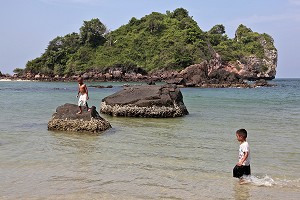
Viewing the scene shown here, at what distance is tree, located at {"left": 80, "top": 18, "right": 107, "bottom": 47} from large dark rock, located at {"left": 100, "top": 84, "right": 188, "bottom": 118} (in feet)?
265

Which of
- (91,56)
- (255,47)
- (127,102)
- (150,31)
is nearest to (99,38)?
(91,56)

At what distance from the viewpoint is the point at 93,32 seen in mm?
98312

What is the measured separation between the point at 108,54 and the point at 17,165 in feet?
283

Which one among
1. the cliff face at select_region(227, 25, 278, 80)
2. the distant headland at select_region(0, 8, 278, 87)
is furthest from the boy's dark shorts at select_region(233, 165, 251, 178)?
the cliff face at select_region(227, 25, 278, 80)

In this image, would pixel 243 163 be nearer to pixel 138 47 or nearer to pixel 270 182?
pixel 270 182

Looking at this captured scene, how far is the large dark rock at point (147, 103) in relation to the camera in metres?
17.8

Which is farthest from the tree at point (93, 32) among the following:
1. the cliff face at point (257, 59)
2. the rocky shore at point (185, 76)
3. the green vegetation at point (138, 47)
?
the cliff face at point (257, 59)

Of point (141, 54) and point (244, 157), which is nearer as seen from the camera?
point (244, 157)

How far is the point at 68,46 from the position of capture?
3930 inches

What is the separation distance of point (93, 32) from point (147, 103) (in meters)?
83.9

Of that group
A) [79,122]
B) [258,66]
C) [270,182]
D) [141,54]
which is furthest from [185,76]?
[270,182]

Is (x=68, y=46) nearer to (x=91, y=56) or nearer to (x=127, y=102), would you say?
(x=91, y=56)

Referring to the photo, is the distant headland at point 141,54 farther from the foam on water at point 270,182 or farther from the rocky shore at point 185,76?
the foam on water at point 270,182

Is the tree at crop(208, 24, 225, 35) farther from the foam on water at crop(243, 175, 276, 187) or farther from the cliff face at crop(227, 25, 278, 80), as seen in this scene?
the foam on water at crop(243, 175, 276, 187)
